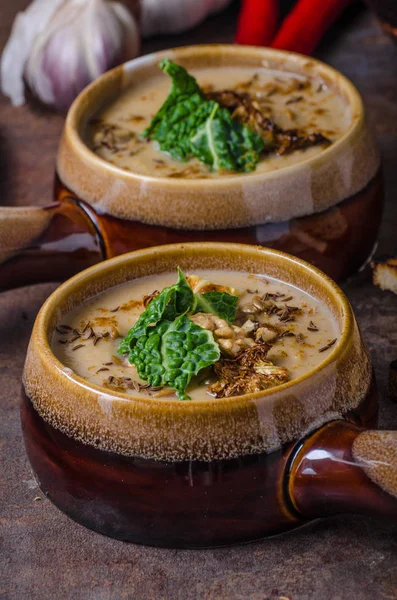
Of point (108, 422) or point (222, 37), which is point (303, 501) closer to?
point (108, 422)

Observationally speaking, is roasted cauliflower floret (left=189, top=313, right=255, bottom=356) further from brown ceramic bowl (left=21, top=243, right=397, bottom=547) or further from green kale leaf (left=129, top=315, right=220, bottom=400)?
brown ceramic bowl (left=21, top=243, right=397, bottom=547)

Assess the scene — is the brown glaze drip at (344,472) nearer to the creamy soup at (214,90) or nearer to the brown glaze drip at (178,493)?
the brown glaze drip at (178,493)

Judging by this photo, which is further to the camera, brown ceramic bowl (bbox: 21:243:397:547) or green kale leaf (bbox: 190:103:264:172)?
green kale leaf (bbox: 190:103:264:172)

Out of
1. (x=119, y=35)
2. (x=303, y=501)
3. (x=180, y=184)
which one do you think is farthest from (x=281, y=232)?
(x=119, y=35)

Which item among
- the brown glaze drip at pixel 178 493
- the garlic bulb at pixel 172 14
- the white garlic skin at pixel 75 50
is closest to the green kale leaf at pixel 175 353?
the brown glaze drip at pixel 178 493

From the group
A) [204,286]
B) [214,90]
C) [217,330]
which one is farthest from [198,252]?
[214,90]

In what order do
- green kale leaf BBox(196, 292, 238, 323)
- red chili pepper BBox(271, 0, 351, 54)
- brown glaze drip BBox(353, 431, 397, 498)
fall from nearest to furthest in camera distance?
brown glaze drip BBox(353, 431, 397, 498) < green kale leaf BBox(196, 292, 238, 323) < red chili pepper BBox(271, 0, 351, 54)

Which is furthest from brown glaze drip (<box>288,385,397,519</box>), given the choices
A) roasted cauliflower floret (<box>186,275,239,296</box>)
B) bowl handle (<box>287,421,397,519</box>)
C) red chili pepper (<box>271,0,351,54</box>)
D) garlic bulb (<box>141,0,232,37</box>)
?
garlic bulb (<box>141,0,232,37</box>)

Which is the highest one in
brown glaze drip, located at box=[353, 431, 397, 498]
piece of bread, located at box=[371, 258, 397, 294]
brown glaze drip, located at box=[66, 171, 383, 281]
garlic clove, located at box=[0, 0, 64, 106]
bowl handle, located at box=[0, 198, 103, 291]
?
brown glaze drip, located at box=[353, 431, 397, 498]

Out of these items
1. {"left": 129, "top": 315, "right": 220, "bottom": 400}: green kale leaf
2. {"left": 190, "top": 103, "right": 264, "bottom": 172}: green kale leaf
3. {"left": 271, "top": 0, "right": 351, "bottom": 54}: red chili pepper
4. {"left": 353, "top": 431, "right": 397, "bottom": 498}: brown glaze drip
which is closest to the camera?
{"left": 353, "top": 431, "right": 397, "bottom": 498}: brown glaze drip
